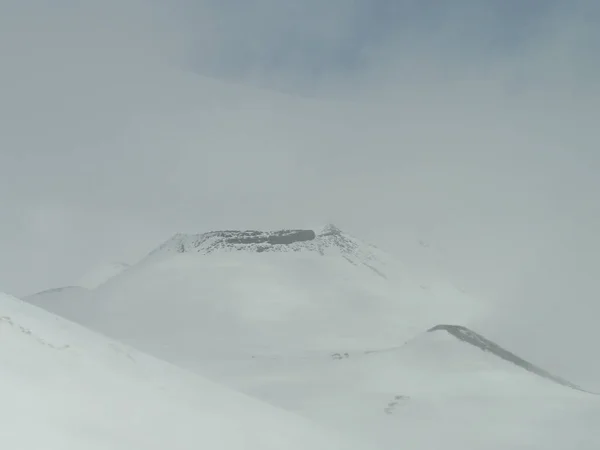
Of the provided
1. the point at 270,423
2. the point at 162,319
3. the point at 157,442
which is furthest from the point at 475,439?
the point at 162,319

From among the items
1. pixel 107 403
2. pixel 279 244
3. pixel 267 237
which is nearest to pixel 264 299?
pixel 279 244

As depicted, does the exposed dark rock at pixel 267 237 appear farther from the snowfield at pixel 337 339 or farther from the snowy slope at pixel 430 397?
the snowy slope at pixel 430 397

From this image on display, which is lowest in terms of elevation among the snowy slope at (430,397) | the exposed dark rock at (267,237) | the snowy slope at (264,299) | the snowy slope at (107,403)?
the snowy slope at (264,299)

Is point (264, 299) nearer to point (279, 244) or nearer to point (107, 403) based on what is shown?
point (279, 244)

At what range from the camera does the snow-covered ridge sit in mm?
132875

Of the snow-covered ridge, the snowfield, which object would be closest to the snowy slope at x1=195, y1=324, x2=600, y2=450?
the snowfield

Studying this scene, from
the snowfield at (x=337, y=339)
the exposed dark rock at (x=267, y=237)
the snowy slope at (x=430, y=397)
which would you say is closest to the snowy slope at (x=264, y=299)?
the exposed dark rock at (x=267, y=237)

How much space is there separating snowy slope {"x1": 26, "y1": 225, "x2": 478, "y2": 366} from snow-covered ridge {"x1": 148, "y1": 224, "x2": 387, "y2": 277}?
0.77 feet

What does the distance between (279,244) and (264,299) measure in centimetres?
2689

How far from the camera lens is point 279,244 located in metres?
134

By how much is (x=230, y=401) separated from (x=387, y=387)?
26.3 meters

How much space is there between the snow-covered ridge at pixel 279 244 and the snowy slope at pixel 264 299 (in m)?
0.24

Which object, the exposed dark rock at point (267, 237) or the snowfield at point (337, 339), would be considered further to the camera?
the exposed dark rock at point (267, 237)

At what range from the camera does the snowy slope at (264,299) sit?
89569 mm
